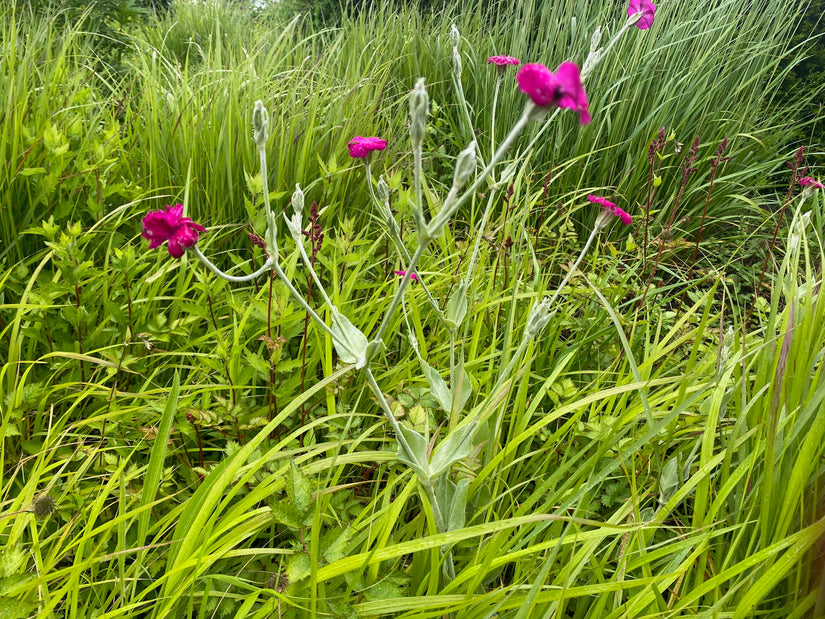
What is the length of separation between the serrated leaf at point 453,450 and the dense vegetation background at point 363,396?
0.21 feet

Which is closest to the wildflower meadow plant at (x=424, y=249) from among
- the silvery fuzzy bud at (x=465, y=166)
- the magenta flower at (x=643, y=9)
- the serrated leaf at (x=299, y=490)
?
the silvery fuzzy bud at (x=465, y=166)

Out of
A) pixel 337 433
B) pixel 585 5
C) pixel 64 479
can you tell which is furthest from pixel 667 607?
pixel 585 5

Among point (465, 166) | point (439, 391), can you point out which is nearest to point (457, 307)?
point (439, 391)

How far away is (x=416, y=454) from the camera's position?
956mm

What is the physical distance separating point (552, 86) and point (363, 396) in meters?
0.93

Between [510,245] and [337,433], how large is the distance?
0.75 meters

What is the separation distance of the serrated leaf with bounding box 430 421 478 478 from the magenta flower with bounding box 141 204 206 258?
1.71 ft

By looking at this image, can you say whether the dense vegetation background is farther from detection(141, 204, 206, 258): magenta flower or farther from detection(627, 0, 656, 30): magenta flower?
detection(627, 0, 656, 30): magenta flower

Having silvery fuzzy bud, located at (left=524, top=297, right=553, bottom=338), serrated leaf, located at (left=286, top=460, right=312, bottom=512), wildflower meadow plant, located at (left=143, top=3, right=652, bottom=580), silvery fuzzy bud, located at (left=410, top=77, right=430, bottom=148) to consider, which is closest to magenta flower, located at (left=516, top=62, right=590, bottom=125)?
wildflower meadow plant, located at (left=143, top=3, right=652, bottom=580)

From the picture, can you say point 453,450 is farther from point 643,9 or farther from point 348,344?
point 643,9

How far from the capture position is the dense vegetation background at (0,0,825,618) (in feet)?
2.95

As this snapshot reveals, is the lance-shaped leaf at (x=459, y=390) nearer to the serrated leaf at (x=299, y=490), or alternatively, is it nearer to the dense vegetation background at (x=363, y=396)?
the dense vegetation background at (x=363, y=396)

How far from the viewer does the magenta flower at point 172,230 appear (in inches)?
31.8

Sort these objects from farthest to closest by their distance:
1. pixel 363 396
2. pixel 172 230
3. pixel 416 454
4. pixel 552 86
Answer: pixel 363 396 → pixel 416 454 → pixel 172 230 → pixel 552 86
